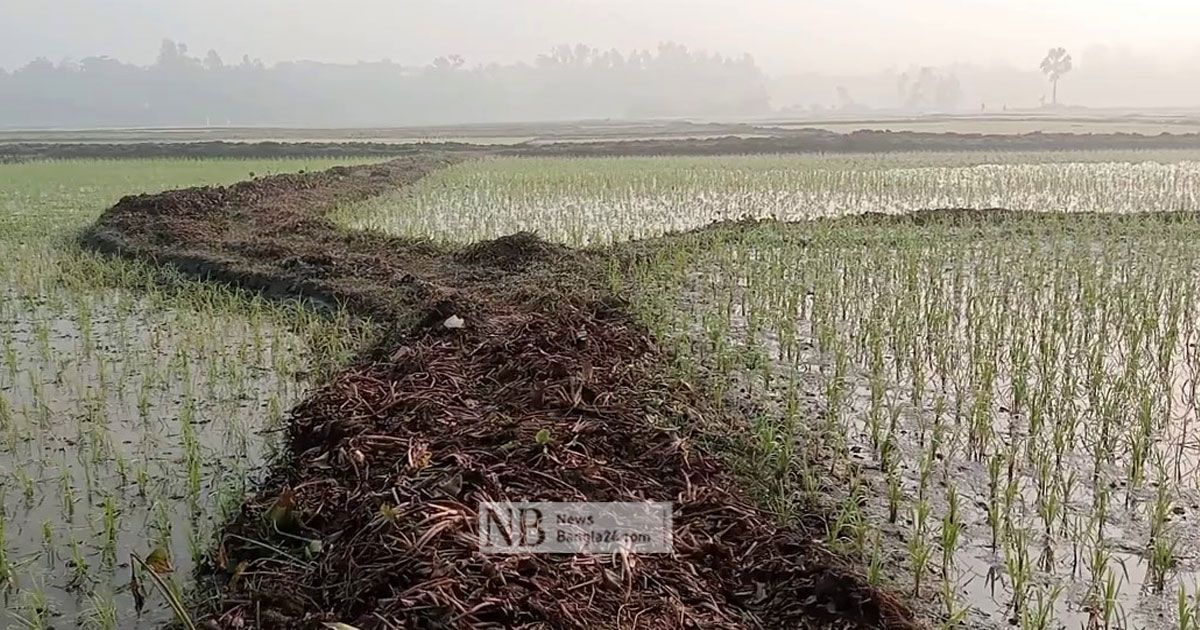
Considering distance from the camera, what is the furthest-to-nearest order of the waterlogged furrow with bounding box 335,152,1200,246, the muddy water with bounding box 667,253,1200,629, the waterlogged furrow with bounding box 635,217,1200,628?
the waterlogged furrow with bounding box 335,152,1200,246 → the waterlogged furrow with bounding box 635,217,1200,628 → the muddy water with bounding box 667,253,1200,629

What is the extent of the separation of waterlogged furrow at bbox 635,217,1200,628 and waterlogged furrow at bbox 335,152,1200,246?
3.41 metres

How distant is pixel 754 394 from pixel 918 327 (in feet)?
5.35

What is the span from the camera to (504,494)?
9.28 feet

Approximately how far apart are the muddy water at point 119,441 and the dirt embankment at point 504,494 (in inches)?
12.3

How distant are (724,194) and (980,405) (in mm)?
10348

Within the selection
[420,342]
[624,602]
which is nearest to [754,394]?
[420,342]

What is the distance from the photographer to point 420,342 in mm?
4875

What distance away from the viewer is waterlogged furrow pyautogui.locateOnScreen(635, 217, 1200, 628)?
2.75m

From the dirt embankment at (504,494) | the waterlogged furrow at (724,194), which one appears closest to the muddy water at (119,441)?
the dirt embankment at (504,494)

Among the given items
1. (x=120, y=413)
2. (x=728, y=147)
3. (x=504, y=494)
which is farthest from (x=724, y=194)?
(x=728, y=147)

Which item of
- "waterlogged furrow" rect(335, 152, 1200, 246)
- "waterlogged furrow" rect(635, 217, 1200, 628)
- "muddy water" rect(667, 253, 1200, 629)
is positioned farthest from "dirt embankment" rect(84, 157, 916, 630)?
"waterlogged furrow" rect(335, 152, 1200, 246)

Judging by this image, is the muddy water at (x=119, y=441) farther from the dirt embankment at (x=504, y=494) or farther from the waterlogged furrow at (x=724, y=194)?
the waterlogged furrow at (x=724, y=194)

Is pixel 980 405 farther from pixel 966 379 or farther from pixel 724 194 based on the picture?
pixel 724 194

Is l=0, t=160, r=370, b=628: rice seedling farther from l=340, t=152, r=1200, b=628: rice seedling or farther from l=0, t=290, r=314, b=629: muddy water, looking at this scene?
l=340, t=152, r=1200, b=628: rice seedling
